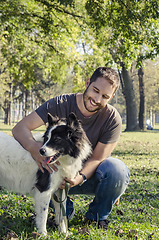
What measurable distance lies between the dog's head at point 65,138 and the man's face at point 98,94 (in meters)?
0.53

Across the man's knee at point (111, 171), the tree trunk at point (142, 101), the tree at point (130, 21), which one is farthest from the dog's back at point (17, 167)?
the tree trunk at point (142, 101)

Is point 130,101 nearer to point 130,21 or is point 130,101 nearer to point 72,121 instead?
point 130,21

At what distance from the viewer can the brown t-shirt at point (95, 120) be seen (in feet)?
11.5

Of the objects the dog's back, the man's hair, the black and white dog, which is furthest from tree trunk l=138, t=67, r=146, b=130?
the dog's back

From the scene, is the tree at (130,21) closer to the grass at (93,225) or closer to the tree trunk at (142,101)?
the grass at (93,225)

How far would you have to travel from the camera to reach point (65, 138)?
291cm

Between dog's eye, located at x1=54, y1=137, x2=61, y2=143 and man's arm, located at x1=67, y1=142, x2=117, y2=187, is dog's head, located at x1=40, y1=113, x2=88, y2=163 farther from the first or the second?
man's arm, located at x1=67, y1=142, x2=117, y2=187

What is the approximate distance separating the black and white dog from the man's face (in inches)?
18.0

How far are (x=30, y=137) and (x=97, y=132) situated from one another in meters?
1.01

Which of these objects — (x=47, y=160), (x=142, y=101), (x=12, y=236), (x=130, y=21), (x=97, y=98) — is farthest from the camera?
(x=142, y=101)

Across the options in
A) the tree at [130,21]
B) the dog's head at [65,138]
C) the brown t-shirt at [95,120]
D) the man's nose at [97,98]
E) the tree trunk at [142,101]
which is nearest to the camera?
the dog's head at [65,138]

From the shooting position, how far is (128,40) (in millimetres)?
9695

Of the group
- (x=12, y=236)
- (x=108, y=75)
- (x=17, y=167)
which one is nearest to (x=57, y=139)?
(x=17, y=167)

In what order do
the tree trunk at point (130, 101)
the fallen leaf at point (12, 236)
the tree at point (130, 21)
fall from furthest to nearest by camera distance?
the tree trunk at point (130, 101) < the tree at point (130, 21) < the fallen leaf at point (12, 236)
